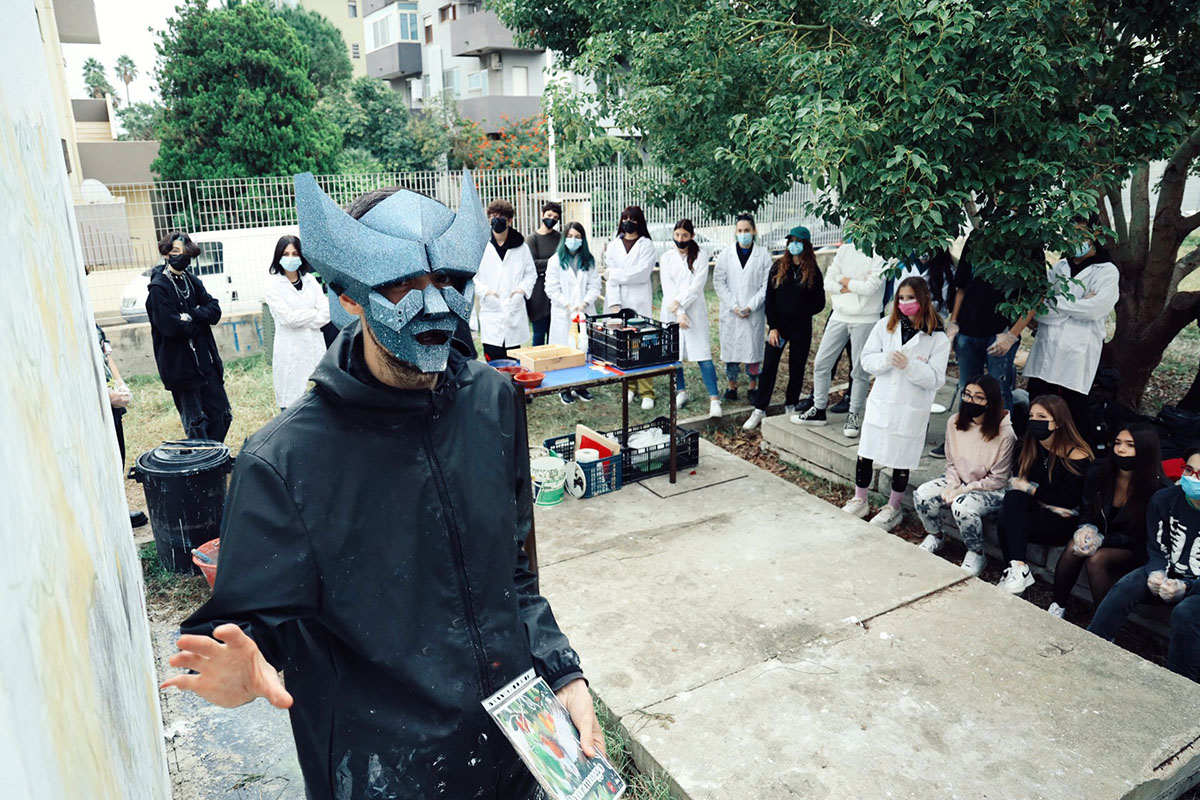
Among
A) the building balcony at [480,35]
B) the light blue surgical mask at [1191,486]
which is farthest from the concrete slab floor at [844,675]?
the building balcony at [480,35]

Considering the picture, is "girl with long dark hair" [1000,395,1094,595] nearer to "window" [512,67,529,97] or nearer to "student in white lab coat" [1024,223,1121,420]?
"student in white lab coat" [1024,223,1121,420]

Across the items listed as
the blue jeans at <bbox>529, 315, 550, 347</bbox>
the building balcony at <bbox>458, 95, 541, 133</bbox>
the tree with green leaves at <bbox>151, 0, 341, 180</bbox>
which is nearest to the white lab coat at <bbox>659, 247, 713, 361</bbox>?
the blue jeans at <bbox>529, 315, 550, 347</bbox>

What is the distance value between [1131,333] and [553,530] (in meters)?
5.22

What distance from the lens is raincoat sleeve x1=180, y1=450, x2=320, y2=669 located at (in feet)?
5.28

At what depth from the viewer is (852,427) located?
7.20 meters

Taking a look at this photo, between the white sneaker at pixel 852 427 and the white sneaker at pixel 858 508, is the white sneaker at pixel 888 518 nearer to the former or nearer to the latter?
the white sneaker at pixel 858 508

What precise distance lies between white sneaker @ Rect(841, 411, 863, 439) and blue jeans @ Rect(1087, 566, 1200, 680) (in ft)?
8.98

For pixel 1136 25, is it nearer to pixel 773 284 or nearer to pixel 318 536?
pixel 773 284

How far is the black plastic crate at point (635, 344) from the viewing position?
250 inches

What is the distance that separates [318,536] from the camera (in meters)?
1.71

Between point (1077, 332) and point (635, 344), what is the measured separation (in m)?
3.30

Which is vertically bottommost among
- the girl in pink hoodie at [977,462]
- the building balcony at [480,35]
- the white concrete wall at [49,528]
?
the girl in pink hoodie at [977,462]

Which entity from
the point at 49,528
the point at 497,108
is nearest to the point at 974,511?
the point at 49,528

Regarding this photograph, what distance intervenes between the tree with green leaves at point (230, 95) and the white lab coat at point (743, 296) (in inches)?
583
